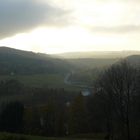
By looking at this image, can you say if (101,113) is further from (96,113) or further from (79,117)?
(79,117)

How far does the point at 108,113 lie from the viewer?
64.2 metres

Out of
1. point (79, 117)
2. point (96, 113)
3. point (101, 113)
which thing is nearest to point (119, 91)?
point (101, 113)

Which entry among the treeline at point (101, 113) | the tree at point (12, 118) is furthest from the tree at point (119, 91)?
the tree at point (12, 118)

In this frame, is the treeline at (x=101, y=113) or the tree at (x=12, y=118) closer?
the treeline at (x=101, y=113)

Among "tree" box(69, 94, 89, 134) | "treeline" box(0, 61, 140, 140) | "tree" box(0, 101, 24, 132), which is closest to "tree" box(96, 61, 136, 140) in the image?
"treeline" box(0, 61, 140, 140)

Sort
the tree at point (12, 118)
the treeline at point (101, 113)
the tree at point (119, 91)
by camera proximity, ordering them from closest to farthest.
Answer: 1. the tree at point (119, 91)
2. the treeline at point (101, 113)
3. the tree at point (12, 118)

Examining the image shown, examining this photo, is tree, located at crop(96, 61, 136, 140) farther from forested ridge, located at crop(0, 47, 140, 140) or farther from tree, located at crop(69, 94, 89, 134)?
tree, located at crop(69, 94, 89, 134)

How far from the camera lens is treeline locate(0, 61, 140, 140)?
6059 cm

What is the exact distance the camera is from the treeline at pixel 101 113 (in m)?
60.6

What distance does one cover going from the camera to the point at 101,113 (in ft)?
228

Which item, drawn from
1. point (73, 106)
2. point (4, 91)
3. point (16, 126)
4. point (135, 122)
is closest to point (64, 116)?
point (73, 106)

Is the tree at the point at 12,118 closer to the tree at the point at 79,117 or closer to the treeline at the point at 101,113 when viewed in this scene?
the treeline at the point at 101,113

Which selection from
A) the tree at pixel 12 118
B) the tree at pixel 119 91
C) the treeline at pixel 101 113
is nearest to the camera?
the tree at pixel 119 91

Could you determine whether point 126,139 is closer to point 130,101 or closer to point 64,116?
point 130,101
